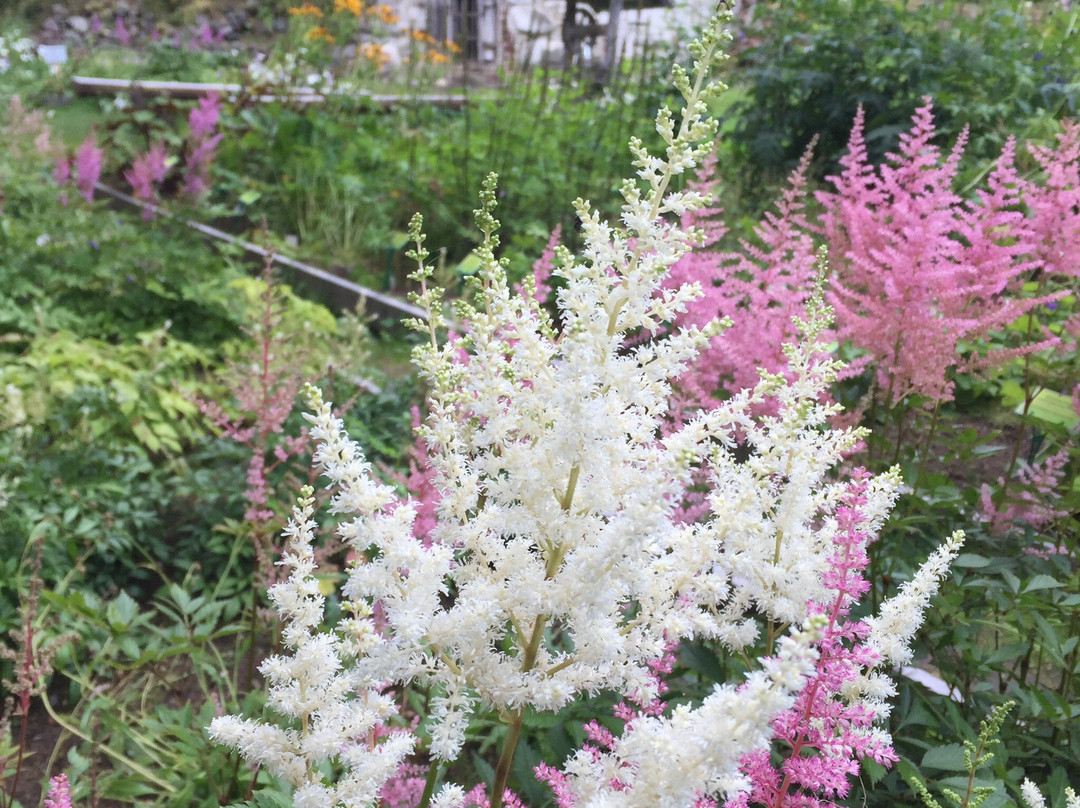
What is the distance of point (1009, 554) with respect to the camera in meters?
2.14

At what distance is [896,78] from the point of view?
5.23 m

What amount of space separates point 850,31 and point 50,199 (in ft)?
15.9

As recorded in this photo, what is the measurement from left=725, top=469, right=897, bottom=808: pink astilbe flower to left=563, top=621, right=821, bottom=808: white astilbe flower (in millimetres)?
167

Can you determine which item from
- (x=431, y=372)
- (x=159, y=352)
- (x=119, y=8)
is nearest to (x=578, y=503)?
(x=431, y=372)

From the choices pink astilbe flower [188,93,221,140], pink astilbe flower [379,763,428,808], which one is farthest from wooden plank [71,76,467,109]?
pink astilbe flower [379,763,428,808]

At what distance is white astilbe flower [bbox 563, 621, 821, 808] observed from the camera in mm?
763

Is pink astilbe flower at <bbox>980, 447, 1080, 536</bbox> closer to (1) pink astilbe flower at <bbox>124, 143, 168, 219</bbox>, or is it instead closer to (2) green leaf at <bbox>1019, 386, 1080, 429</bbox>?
(2) green leaf at <bbox>1019, 386, 1080, 429</bbox>

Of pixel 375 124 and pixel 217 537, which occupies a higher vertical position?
pixel 375 124

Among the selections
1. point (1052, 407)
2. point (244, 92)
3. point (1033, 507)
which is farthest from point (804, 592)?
point (244, 92)

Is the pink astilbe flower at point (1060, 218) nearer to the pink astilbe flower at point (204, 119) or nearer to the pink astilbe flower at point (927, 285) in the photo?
the pink astilbe flower at point (927, 285)

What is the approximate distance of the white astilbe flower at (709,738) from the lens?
2.50ft

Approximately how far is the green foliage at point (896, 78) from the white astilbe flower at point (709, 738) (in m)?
4.37

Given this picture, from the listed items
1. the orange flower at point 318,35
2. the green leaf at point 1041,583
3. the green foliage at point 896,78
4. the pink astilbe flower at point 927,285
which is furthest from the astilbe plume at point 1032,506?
the orange flower at point 318,35

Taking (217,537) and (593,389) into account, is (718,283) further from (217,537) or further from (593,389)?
(593,389)
